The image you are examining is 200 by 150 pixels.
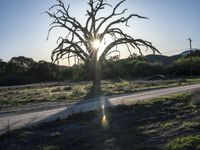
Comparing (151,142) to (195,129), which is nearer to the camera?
(151,142)

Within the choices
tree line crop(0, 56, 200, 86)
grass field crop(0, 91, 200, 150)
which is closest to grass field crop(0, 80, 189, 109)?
grass field crop(0, 91, 200, 150)

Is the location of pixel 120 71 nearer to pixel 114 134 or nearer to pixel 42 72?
pixel 42 72

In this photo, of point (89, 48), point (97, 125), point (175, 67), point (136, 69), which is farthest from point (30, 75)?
point (97, 125)

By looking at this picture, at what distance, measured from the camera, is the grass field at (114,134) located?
1080 centimetres

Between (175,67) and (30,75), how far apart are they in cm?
3407

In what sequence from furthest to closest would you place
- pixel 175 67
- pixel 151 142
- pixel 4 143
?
1. pixel 175 67
2. pixel 4 143
3. pixel 151 142

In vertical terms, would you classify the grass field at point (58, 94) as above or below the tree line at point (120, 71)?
below

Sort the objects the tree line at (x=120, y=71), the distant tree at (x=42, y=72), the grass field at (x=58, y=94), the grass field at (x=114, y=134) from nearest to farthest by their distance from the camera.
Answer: the grass field at (x=114, y=134), the grass field at (x=58, y=94), the tree line at (x=120, y=71), the distant tree at (x=42, y=72)

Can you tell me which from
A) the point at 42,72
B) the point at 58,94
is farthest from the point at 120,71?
the point at 58,94

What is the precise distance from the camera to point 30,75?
343ft

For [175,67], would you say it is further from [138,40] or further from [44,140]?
[44,140]

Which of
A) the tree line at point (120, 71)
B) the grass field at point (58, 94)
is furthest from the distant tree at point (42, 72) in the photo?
the grass field at point (58, 94)

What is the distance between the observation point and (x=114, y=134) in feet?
42.2

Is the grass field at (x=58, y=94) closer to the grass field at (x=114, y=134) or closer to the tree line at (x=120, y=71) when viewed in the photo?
the grass field at (x=114, y=134)
